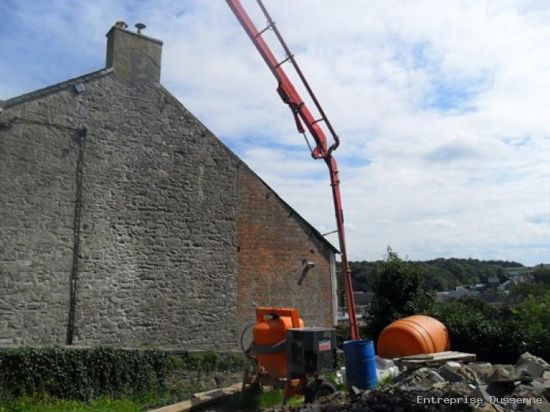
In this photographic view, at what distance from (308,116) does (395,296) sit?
603 cm

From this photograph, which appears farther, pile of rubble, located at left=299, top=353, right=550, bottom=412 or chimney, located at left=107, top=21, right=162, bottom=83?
chimney, located at left=107, top=21, right=162, bottom=83

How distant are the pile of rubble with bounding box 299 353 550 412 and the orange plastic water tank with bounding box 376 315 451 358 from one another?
5.82ft

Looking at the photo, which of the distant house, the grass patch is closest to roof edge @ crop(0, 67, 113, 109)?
the grass patch

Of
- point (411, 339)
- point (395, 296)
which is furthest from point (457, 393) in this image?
point (395, 296)

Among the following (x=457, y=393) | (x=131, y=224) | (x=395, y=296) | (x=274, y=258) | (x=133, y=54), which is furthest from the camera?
(x=274, y=258)

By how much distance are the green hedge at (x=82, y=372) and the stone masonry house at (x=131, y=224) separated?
6.41 ft

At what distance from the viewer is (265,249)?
1548cm

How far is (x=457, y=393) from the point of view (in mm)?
6988

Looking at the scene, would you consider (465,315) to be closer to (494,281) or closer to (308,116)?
(308,116)

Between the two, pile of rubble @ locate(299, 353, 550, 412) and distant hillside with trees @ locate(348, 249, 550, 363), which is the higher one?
distant hillside with trees @ locate(348, 249, 550, 363)

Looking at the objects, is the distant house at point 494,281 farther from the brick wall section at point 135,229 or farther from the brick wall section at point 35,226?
the brick wall section at point 35,226

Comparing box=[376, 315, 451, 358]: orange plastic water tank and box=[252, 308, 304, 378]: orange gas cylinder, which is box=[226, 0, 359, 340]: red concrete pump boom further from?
box=[252, 308, 304, 378]: orange gas cylinder

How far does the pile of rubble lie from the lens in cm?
647

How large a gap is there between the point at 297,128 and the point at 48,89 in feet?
20.7
